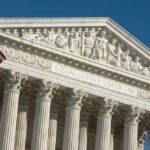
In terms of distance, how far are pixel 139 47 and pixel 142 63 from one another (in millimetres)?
1427

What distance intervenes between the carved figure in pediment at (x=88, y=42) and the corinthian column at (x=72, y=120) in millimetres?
3132

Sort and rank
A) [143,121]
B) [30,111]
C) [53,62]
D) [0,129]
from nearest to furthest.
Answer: [0,129] < [53,62] < [30,111] < [143,121]

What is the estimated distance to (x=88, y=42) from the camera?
4159 cm

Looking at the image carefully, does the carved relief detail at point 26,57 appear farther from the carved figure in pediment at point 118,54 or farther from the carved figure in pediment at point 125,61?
the carved figure in pediment at point 125,61

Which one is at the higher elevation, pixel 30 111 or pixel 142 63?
pixel 142 63

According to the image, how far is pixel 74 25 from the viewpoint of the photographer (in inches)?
1606

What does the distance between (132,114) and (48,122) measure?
7.99 meters

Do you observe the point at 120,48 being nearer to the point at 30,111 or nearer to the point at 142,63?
the point at 142,63

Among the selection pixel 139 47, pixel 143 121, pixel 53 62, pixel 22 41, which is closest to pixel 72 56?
pixel 53 62

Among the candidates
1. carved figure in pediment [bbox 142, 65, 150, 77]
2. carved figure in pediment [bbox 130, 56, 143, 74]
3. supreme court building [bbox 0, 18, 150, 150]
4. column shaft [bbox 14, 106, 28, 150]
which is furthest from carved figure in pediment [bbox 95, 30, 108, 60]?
column shaft [bbox 14, 106, 28, 150]

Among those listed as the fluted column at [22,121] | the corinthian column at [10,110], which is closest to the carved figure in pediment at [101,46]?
the fluted column at [22,121]

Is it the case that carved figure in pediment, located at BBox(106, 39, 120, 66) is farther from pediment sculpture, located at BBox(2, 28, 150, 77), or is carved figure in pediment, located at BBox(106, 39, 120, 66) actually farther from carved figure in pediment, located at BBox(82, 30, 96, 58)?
carved figure in pediment, located at BBox(82, 30, 96, 58)

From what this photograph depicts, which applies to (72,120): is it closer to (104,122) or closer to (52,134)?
(52,134)

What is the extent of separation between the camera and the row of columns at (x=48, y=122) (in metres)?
36.6
